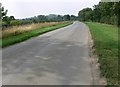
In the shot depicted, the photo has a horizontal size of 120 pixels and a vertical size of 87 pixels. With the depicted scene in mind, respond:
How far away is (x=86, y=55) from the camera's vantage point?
15.4 meters

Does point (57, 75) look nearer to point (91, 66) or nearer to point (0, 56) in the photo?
point (91, 66)

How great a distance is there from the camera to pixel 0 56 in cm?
1478

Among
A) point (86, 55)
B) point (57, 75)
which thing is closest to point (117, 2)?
point (86, 55)

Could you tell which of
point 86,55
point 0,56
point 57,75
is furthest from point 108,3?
point 57,75

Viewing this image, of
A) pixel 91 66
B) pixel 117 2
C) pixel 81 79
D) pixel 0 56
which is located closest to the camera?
pixel 81 79

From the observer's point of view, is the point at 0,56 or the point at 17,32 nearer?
the point at 0,56

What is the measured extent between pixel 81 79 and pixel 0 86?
101 inches

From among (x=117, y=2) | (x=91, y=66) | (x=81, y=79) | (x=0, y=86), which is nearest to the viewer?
(x=0, y=86)

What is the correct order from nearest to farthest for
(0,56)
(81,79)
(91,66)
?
(81,79), (91,66), (0,56)

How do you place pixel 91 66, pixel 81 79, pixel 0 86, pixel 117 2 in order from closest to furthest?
pixel 0 86
pixel 81 79
pixel 91 66
pixel 117 2

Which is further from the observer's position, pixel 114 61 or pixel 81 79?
pixel 114 61

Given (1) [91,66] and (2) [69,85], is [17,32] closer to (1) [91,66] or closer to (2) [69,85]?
(1) [91,66]

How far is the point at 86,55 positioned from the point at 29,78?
5962mm

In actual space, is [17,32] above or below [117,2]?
below
